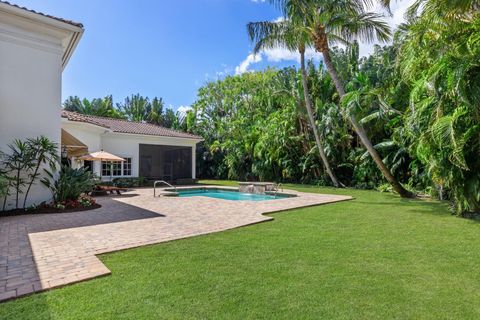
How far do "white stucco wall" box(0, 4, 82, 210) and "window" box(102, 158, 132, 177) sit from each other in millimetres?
11549

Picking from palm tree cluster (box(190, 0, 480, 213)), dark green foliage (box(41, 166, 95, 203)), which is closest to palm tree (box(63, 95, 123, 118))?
palm tree cluster (box(190, 0, 480, 213))

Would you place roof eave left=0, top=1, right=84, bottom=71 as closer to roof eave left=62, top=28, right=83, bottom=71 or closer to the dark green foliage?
roof eave left=62, top=28, right=83, bottom=71

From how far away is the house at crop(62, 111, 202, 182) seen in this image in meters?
20.4

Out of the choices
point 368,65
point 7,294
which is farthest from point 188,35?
point 7,294

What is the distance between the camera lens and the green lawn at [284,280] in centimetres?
378

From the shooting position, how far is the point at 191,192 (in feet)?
70.0

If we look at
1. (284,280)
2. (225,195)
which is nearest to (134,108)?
(225,195)

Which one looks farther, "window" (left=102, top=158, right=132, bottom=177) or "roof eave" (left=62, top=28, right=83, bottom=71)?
"window" (left=102, top=158, right=132, bottom=177)

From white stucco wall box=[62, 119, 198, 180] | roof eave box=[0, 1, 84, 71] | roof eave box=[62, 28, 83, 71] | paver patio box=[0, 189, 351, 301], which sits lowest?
paver patio box=[0, 189, 351, 301]

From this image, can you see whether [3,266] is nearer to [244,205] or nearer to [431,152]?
[244,205]

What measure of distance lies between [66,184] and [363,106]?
13596mm

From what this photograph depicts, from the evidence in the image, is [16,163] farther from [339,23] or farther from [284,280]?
[339,23]

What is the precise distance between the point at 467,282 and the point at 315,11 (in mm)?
13748

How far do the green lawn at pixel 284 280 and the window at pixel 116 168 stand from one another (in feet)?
58.5
